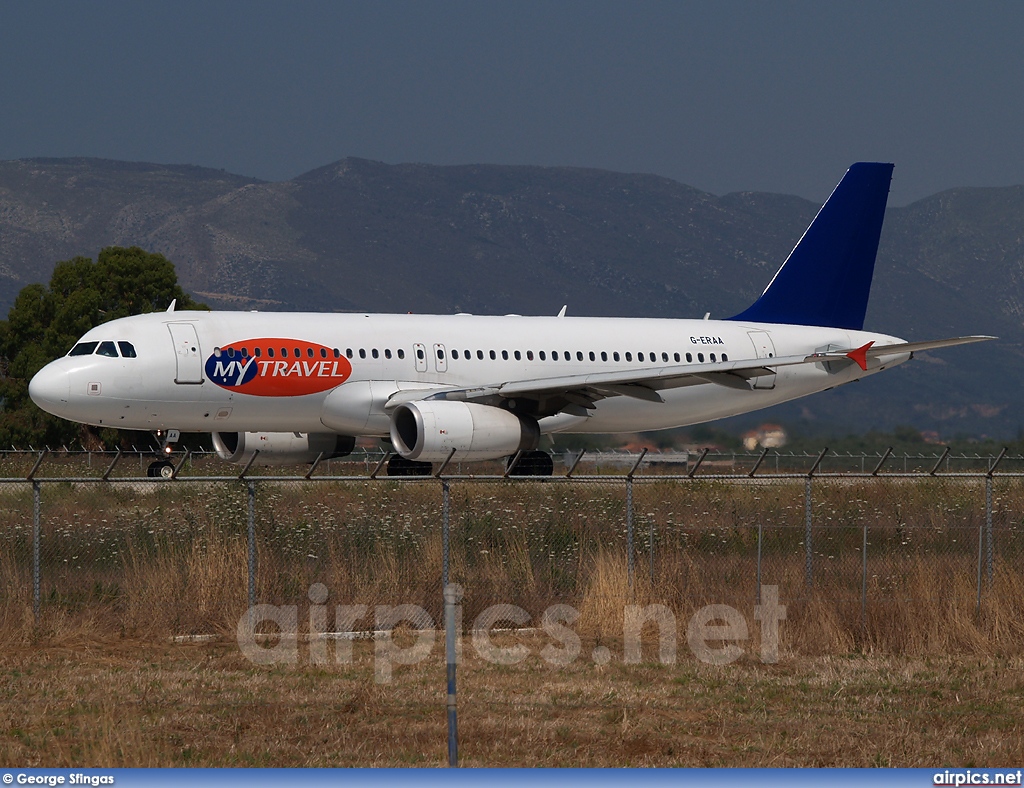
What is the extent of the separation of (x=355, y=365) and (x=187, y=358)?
329cm

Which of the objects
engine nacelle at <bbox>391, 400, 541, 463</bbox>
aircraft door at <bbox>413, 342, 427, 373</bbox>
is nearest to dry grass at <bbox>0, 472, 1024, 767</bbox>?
engine nacelle at <bbox>391, 400, 541, 463</bbox>

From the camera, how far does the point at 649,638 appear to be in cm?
1638

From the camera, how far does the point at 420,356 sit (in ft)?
101

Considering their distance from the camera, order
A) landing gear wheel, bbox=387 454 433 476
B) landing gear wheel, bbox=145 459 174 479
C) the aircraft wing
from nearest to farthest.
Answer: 1. landing gear wheel, bbox=145 459 174 479
2. the aircraft wing
3. landing gear wheel, bbox=387 454 433 476

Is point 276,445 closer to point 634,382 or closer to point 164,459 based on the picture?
point 164,459

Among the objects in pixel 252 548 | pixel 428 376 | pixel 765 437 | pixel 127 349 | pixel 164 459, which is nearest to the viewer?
pixel 252 548

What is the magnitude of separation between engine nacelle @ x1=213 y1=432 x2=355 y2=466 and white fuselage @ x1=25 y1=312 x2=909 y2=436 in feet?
4.73

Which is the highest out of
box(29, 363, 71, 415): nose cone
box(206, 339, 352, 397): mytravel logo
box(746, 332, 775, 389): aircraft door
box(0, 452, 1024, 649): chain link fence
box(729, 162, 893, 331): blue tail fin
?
box(729, 162, 893, 331): blue tail fin

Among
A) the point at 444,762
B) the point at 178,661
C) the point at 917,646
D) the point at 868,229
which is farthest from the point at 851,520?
the point at 868,229

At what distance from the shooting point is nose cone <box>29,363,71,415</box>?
1078 inches

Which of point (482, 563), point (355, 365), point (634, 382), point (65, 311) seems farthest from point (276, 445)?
point (65, 311)

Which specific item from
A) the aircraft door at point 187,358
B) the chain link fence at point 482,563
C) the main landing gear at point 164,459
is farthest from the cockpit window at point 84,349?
the chain link fence at point 482,563

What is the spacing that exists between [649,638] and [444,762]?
594cm

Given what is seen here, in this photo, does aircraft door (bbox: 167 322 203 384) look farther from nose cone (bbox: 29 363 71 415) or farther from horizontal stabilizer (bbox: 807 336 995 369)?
horizontal stabilizer (bbox: 807 336 995 369)
